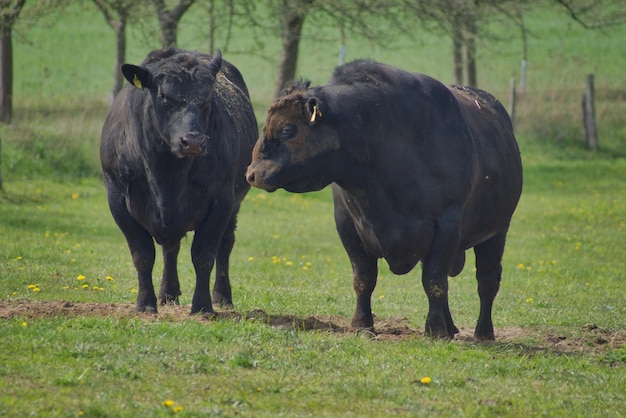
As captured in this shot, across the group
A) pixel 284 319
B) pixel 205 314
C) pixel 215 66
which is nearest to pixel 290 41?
pixel 215 66

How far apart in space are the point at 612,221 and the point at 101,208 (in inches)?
391

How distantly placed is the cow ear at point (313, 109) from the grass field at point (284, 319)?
173 cm

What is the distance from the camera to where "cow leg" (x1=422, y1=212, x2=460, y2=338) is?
8.52 meters

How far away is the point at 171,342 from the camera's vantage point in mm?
7254

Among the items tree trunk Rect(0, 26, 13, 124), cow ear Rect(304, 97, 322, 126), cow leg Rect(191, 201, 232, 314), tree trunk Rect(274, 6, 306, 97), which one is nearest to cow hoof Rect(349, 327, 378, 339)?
cow leg Rect(191, 201, 232, 314)

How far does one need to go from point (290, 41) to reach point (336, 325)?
1814 cm

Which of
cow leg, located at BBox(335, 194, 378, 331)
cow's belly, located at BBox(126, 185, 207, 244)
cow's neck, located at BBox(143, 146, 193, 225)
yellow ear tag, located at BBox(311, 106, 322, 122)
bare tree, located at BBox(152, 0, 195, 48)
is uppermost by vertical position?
bare tree, located at BBox(152, 0, 195, 48)

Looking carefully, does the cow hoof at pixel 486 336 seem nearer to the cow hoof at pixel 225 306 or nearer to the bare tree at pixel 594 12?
the cow hoof at pixel 225 306

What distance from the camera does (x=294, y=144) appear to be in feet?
27.0

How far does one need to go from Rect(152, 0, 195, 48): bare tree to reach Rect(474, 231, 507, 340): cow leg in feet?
48.4

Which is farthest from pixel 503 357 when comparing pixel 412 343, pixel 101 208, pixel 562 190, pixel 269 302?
pixel 562 190

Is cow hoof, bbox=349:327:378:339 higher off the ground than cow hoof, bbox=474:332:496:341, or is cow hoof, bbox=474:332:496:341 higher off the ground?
cow hoof, bbox=349:327:378:339

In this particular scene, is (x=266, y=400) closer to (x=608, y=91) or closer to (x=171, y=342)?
(x=171, y=342)

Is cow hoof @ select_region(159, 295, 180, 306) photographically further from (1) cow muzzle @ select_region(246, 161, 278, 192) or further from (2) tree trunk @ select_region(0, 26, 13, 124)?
(2) tree trunk @ select_region(0, 26, 13, 124)
